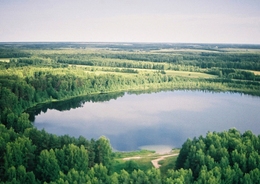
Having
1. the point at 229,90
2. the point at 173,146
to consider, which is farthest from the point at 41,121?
the point at 229,90

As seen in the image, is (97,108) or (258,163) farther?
(97,108)

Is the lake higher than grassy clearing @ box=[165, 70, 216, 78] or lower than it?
lower

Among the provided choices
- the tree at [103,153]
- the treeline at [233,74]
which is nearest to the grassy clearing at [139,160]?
the tree at [103,153]

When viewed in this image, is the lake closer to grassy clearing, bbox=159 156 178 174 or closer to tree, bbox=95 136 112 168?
grassy clearing, bbox=159 156 178 174

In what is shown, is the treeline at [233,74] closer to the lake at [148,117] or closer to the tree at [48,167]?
the lake at [148,117]

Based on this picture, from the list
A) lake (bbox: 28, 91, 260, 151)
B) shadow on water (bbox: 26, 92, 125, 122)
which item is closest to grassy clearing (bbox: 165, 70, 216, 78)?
lake (bbox: 28, 91, 260, 151)

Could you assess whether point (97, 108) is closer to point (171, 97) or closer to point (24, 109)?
point (24, 109)

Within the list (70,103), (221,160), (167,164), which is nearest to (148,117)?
(70,103)

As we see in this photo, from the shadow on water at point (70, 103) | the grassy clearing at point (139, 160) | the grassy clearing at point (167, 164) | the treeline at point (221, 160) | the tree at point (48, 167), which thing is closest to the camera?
the treeline at point (221, 160)
